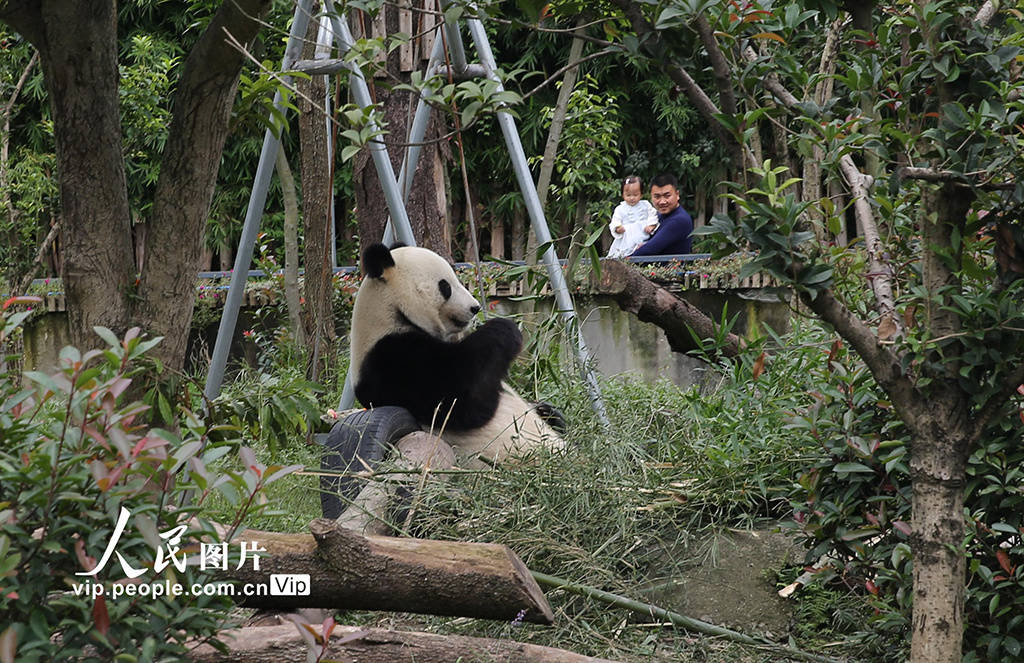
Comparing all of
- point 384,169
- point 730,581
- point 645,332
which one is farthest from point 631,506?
point 645,332

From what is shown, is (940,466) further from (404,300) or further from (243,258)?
(243,258)

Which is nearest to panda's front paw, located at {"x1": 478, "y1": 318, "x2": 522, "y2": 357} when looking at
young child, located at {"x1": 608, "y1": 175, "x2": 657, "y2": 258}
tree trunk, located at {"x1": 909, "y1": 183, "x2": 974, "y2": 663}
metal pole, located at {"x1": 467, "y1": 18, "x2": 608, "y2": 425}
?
metal pole, located at {"x1": 467, "y1": 18, "x2": 608, "y2": 425}

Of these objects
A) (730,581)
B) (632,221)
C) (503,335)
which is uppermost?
(632,221)

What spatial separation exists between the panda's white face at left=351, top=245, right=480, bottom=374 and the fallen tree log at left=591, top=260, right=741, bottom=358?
69cm

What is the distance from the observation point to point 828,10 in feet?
7.80

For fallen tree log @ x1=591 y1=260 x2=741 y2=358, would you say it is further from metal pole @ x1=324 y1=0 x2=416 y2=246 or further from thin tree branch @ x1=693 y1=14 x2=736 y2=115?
thin tree branch @ x1=693 y1=14 x2=736 y2=115

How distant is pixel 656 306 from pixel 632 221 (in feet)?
18.4

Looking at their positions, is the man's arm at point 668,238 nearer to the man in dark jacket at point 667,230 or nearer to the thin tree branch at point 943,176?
the man in dark jacket at point 667,230

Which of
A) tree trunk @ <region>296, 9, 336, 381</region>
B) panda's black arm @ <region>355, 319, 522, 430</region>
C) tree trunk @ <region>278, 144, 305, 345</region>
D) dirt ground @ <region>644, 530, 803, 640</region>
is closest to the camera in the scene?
dirt ground @ <region>644, 530, 803, 640</region>

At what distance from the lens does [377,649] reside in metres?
2.55

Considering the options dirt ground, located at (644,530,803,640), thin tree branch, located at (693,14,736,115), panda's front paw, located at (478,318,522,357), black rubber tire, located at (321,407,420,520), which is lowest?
dirt ground, located at (644,530,803,640)

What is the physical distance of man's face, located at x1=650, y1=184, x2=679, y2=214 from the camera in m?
8.88

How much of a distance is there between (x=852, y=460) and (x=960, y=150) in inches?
41.3

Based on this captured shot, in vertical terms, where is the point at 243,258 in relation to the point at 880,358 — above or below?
above
